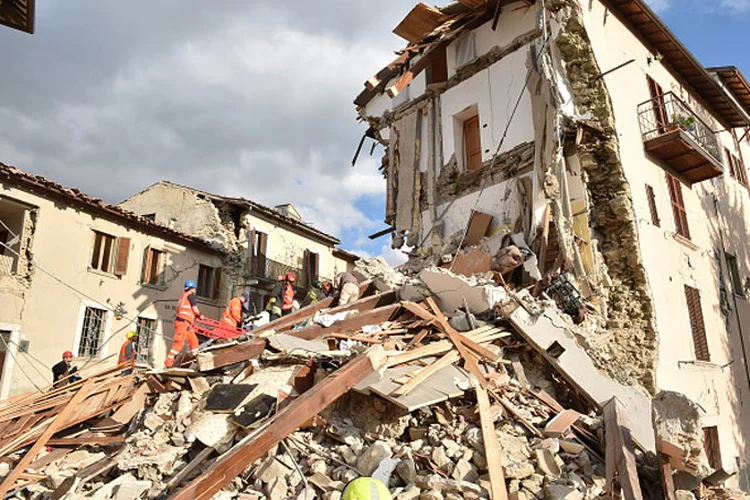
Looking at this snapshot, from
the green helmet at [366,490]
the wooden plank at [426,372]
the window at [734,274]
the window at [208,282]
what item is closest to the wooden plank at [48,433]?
the green helmet at [366,490]

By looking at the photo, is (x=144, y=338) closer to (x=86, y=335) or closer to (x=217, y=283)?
(x=86, y=335)

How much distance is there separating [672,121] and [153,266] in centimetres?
1624

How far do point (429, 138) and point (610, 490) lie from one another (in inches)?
346

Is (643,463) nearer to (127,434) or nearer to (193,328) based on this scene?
(127,434)

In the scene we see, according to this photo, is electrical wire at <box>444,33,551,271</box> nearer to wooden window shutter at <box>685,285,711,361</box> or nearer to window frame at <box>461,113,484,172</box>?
window frame at <box>461,113,484,172</box>

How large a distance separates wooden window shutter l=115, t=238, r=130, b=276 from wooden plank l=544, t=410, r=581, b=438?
1544cm

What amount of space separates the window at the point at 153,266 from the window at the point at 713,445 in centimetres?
1650

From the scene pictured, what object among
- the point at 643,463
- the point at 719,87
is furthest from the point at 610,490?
the point at 719,87

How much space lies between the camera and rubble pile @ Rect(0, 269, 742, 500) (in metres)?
3.99

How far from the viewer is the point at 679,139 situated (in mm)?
10102

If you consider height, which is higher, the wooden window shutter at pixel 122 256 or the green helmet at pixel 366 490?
the wooden window shutter at pixel 122 256

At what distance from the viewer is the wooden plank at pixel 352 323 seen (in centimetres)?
636

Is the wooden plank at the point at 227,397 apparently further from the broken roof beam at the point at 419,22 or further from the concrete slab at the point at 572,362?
the broken roof beam at the point at 419,22

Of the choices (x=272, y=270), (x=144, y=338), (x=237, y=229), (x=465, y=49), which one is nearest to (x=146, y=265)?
(x=144, y=338)
